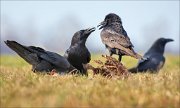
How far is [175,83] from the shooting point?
7.32 meters

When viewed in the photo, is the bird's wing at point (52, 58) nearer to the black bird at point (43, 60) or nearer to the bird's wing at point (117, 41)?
the black bird at point (43, 60)

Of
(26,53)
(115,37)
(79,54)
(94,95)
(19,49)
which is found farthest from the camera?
(115,37)

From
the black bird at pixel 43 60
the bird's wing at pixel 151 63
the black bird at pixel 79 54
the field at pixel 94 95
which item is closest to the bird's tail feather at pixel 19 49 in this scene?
the black bird at pixel 43 60

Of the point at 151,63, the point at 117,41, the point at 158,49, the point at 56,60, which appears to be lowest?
the point at 56,60

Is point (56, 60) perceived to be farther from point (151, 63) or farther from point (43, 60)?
point (151, 63)

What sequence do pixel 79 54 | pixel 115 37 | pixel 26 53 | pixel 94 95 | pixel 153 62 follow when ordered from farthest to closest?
pixel 153 62, pixel 115 37, pixel 79 54, pixel 26 53, pixel 94 95

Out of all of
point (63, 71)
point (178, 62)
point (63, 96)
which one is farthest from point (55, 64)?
point (178, 62)

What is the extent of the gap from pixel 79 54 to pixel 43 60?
850 millimetres

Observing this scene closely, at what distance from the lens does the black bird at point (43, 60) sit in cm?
1073

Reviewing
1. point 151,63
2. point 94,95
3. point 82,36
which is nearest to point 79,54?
point 82,36

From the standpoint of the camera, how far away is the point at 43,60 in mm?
10930

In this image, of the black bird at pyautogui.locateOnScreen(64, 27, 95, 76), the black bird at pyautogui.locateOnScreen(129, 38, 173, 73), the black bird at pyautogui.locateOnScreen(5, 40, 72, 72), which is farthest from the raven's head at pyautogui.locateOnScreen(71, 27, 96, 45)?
the black bird at pyautogui.locateOnScreen(129, 38, 173, 73)

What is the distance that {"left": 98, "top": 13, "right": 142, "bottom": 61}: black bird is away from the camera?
11.8 meters

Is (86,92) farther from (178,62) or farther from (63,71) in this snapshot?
(178,62)
